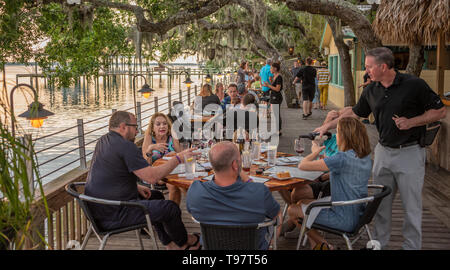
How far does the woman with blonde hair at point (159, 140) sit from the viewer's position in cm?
506

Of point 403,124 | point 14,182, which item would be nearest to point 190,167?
point 403,124

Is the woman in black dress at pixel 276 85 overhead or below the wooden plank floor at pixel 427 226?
overhead

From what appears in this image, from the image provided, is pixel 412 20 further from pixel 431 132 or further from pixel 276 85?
pixel 276 85

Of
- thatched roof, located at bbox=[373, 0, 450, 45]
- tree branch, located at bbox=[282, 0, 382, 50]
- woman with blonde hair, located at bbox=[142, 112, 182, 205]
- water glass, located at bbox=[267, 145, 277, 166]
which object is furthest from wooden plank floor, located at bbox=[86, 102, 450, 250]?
tree branch, located at bbox=[282, 0, 382, 50]

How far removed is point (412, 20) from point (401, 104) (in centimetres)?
451

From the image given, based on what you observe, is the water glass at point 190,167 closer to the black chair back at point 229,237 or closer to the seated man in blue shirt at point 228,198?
the seated man in blue shirt at point 228,198

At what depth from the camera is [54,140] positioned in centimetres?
1833

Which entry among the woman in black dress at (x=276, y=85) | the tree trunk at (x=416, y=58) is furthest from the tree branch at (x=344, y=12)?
the woman in black dress at (x=276, y=85)

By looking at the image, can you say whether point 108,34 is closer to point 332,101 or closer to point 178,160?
point 178,160

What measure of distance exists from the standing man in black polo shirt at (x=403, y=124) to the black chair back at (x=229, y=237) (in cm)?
163

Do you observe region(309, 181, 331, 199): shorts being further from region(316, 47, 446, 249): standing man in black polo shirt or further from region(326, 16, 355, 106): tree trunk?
region(326, 16, 355, 106): tree trunk
